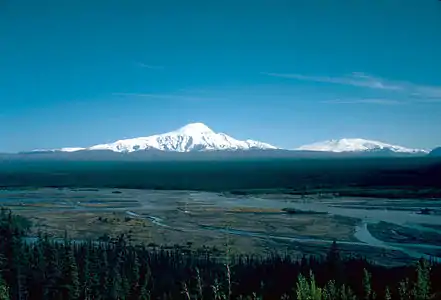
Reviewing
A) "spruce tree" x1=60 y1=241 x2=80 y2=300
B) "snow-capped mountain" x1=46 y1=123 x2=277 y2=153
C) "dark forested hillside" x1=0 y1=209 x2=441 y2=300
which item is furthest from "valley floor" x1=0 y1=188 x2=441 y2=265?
"snow-capped mountain" x1=46 y1=123 x2=277 y2=153

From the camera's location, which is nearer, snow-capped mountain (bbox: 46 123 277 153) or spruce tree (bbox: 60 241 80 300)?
spruce tree (bbox: 60 241 80 300)

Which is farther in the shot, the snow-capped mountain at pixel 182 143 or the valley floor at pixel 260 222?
the snow-capped mountain at pixel 182 143

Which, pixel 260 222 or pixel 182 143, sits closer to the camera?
pixel 260 222

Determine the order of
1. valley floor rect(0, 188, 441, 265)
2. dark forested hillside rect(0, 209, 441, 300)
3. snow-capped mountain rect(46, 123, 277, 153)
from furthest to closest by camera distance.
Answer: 1. snow-capped mountain rect(46, 123, 277, 153)
2. valley floor rect(0, 188, 441, 265)
3. dark forested hillside rect(0, 209, 441, 300)

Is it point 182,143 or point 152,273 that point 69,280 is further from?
point 182,143

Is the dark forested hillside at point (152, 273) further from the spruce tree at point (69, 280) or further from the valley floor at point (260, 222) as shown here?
the valley floor at point (260, 222)

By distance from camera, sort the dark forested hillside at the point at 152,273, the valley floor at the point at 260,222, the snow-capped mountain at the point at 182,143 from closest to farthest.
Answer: the dark forested hillside at the point at 152,273 < the valley floor at the point at 260,222 < the snow-capped mountain at the point at 182,143

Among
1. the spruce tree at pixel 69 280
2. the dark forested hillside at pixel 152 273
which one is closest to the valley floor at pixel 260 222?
the dark forested hillside at pixel 152 273

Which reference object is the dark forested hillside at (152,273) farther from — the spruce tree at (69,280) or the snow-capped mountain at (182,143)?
the snow-capped mountain at (182,143)

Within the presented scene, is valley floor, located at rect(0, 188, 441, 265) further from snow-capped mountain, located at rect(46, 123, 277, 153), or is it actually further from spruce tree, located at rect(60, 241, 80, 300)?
snow-capped mountain, located at rect(46, 123, 277, 153)

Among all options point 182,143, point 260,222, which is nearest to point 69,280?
point 260,222

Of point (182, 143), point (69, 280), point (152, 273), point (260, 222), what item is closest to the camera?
point (69, 280)

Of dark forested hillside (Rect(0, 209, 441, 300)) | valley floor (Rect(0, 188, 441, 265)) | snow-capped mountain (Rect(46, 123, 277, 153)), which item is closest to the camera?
dark forested hillside (Rect(0, 209, 441, 300))

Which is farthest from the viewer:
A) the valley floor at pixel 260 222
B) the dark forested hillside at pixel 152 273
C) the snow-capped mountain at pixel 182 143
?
the snow-capped mountain at pixel 182 143
